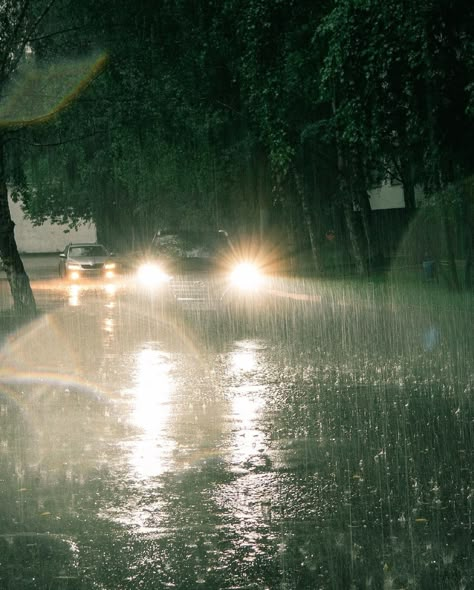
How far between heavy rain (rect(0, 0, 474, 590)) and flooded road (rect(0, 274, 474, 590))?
0.03 meters

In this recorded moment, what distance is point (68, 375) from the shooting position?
42.7 feet

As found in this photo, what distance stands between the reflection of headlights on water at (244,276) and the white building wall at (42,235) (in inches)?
2447

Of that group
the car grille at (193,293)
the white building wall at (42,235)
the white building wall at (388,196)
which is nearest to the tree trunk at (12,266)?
the car grille at (193,293)

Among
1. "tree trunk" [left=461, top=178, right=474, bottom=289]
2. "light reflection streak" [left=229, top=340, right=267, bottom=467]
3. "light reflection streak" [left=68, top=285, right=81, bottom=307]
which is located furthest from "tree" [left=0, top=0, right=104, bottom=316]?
"light reflection streak" [left=229, top=340, right=267, bottom=467]

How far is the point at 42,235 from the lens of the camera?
8738cm

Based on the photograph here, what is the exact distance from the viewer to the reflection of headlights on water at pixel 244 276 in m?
25.1

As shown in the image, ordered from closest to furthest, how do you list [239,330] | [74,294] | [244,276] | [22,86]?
1. [239,330]
2. [244,276]
3. [22,86]
4. [74,294]

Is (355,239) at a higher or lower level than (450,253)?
higher

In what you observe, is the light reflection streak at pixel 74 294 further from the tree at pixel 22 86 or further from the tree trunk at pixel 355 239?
the tree trunk at pixel 355 239

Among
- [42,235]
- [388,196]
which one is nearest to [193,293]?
[388,196]

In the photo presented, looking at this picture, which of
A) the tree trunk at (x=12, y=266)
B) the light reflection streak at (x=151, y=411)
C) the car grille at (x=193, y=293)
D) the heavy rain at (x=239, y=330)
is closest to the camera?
the heavy rain at (x=239, y=330)

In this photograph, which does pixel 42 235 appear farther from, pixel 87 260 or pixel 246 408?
pixel 246 408

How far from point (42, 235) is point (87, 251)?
48896 millimetres

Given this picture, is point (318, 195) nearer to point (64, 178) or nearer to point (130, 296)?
point (130, 296)
